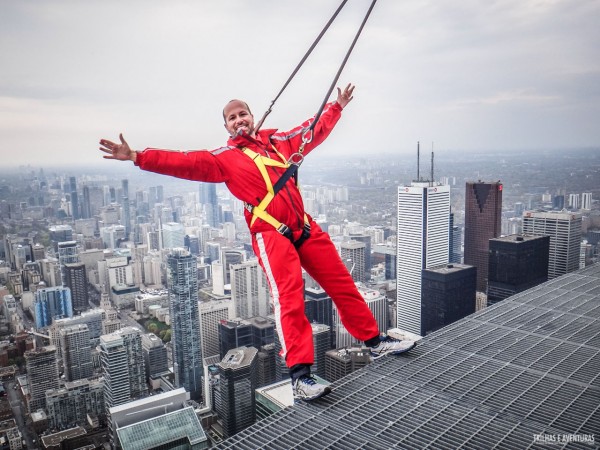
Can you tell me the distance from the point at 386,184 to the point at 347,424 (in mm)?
14535

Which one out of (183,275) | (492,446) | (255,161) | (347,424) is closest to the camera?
(492,446)

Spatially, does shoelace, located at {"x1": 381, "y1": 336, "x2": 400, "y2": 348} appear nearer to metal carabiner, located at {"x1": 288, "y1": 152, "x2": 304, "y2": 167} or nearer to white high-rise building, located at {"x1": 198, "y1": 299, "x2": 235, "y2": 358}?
metal carabiner, located at {"x1": 288, "y1": 152, "x2": 304, "y2": 167}

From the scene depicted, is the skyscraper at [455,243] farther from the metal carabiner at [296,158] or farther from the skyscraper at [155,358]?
the metal carabiner at [296,158]

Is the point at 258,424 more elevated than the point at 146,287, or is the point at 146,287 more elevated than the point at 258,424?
the point at 258,424

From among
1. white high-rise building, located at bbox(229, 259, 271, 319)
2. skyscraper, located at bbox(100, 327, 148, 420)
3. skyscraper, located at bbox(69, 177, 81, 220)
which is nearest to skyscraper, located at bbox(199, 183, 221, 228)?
white high-rise building, located at bbox(229, 259, 271, 319)

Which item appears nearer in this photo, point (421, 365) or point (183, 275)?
point (421, 365)

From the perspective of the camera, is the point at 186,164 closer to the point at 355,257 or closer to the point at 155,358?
the point at 155,358

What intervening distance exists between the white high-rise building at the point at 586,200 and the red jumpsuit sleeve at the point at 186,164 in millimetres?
13361

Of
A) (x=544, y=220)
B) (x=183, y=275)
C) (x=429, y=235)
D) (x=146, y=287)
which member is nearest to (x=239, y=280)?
(x=183, y=275)

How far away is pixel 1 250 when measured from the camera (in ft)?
46.9

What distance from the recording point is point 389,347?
2.29 m

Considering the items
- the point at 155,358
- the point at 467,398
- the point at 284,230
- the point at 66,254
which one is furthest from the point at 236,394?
the point at 284,230

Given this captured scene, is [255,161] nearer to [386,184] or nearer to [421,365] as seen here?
[421,365]

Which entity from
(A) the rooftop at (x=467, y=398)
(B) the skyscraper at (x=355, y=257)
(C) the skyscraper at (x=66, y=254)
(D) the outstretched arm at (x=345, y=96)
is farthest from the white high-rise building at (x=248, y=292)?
(D) the outstretched arm at (x=345, y=96)
